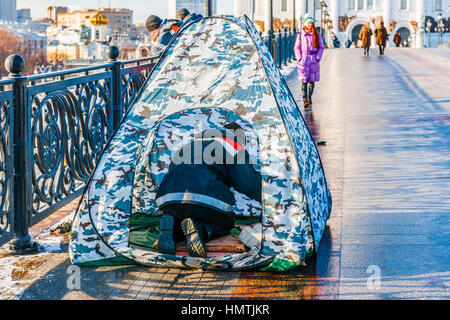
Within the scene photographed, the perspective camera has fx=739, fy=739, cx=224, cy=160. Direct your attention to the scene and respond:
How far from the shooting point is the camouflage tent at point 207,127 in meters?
3.98

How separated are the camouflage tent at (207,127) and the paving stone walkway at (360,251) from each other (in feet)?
0.41

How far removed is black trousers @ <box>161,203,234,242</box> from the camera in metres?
4.06

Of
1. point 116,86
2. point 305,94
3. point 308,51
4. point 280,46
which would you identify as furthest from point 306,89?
point 280,46

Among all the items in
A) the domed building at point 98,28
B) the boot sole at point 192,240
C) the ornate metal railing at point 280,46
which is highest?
the domed building at point 98,28

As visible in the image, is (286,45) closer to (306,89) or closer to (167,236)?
(306,89)

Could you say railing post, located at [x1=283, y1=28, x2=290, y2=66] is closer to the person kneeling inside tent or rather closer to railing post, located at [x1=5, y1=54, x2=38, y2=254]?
the person kneeling inside tent

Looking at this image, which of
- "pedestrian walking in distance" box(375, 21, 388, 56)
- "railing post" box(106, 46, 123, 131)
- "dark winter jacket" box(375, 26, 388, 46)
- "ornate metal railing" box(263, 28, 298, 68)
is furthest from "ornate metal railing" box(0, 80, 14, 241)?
"dark winter jacket" box(375, 26, 388, 46)

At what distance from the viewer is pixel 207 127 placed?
4.61 meters

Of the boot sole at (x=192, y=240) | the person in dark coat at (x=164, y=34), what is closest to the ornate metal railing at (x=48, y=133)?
the boot sole at (x=192, y=240)

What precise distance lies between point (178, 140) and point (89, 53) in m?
102

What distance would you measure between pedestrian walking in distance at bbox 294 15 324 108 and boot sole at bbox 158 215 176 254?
23.7ft

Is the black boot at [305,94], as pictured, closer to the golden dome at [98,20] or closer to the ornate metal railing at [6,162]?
the ornate metal railing at [6,162]

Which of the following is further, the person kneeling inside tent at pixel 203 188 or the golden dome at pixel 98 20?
the golden dome at pixel 98 20
